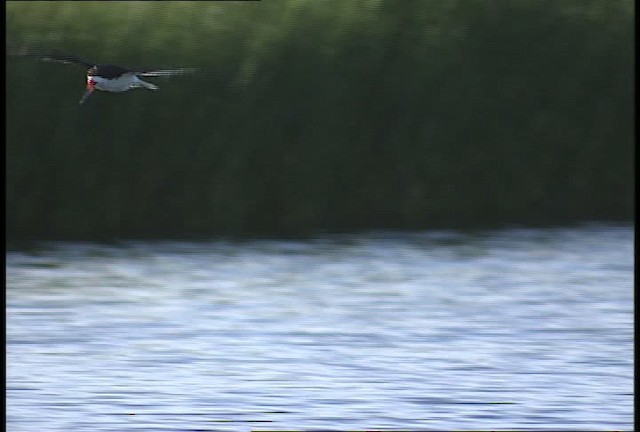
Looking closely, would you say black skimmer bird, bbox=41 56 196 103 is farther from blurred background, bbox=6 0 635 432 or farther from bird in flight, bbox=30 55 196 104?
blurred background, bbox=6 0 635 432

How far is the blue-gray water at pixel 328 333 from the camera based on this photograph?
29.0 feet

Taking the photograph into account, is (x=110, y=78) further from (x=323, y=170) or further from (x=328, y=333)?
(x=323, y=170)

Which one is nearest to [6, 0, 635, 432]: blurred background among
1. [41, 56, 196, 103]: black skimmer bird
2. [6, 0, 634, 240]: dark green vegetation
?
[6, 0, 634, 240]: dark green vegetation

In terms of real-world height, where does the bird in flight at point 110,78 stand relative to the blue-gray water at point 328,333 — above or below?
above

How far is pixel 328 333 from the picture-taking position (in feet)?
35.7

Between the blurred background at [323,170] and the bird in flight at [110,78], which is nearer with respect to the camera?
the bird in flight at [110,78]

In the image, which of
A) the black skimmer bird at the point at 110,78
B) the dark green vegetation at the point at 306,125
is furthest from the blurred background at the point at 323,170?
the black skimmer bird at the point at 110,78

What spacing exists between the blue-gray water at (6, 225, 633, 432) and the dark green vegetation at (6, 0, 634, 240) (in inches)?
23.8

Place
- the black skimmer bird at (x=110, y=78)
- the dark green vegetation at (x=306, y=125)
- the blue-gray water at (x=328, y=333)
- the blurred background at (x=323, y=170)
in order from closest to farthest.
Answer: the black skimmer bird at (x=110, y=78) < the blue-gray water at (x=328, y=333) < the blurred background at (x=323, y=170) < the dark green vegetation at (x=306, y=125)

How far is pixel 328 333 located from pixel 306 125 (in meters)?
4.19

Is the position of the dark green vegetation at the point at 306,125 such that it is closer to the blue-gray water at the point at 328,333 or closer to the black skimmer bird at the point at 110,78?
the blue-gray water at the point at 328,333

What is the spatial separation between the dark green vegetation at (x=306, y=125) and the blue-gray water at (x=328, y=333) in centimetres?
61

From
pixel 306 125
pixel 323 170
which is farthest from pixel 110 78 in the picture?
pixel 306 125

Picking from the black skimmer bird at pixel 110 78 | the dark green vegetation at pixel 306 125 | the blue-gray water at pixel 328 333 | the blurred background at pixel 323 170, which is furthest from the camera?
the dark green vegetation at pixel 306 125
